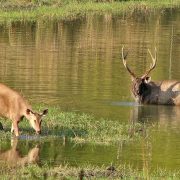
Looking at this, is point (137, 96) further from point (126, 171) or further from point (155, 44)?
point (155, 44)

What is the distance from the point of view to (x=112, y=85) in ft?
80.3

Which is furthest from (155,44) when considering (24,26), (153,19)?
(153,19)

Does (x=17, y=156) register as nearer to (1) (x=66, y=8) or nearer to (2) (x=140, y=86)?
(2) (x=140, y=86)

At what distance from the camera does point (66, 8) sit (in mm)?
48094

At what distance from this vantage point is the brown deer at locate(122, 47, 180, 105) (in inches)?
891

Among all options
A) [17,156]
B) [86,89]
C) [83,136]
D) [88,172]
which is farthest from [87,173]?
[86,89]

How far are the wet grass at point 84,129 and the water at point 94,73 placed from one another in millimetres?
329

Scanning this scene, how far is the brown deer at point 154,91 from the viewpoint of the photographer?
22.6 metres

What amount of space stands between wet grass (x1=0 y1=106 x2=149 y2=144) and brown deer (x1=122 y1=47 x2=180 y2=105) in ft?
11.7

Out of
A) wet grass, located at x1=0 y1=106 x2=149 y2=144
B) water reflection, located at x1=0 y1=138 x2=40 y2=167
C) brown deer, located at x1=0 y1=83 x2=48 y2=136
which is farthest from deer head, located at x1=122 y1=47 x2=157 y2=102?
water reflection, located at x1=0 y1=138 x2=40 y2=167

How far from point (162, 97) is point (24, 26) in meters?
19.0

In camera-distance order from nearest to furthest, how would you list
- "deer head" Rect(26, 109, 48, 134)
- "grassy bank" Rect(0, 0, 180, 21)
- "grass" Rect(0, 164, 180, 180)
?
1. "grass" Rect(0, 164, 180, 180)
2. "deer head" Rect(26, 109, 48, 134)
3. "grassy bank" Rect(0, 0, 180, 21)

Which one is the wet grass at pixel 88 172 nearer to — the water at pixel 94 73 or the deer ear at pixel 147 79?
the water at pixel 94 73

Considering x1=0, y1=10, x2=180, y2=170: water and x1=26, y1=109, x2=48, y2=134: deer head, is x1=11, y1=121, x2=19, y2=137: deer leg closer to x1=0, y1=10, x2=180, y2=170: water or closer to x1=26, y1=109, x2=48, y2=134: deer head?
x1=0, y1=10, x2=180, y2=170: water
